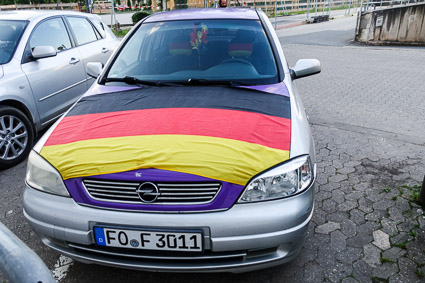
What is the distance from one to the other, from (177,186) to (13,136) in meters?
2.87

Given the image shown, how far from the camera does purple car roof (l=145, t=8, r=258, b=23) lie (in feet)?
11.3

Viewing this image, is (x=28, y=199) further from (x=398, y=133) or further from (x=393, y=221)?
(x=398, y=133)

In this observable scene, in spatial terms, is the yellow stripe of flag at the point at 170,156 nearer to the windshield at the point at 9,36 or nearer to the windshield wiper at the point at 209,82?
the windshield wiper at the point at 209,82

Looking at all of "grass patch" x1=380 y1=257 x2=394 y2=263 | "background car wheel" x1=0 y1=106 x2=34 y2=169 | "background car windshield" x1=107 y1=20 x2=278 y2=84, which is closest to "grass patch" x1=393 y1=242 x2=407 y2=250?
"grass patch" x1=380 y1=257 x2=394 y2=263

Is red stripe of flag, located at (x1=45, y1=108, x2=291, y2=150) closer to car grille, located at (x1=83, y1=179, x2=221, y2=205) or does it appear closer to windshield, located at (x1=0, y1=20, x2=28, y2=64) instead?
car grille, located at (x1=83, y1=179, x2=221, y2=205)

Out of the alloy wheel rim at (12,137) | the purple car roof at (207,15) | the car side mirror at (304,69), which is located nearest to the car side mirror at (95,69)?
the purple car roof at (207,15)

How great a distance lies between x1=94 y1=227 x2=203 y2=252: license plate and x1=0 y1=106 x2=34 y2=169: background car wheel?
8.34 feet

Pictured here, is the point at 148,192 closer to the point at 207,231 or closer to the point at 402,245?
the point at 207,231

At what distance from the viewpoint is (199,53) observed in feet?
10.3

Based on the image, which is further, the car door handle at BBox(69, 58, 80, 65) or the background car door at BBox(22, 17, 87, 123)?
the car door handle at BBox(69, 58, 80, 65)

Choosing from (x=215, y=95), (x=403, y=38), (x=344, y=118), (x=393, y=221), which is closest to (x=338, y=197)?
(x=393, y=221)

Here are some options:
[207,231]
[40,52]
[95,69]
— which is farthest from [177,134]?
[40,52]

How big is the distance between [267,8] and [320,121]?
27562 mm

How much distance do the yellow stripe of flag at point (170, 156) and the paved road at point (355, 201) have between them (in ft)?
Result: 2.75
